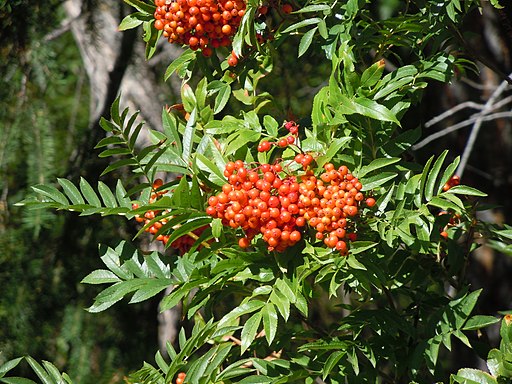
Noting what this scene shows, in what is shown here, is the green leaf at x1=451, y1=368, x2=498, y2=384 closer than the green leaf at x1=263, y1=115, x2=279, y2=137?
Yes

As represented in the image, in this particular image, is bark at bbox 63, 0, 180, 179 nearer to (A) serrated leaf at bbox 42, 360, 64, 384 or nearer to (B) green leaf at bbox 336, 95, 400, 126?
(A) serrated leaf at bbox 42, 360, 64, 384

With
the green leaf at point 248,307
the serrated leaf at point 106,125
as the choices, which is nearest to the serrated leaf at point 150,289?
the green leaf at point 248,307

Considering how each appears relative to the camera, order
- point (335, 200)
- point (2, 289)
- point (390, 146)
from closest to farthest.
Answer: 1. point (335, 200)
2. point (390, 146)
3. point (2, 289)

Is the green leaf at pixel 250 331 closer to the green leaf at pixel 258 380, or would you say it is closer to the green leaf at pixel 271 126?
the green leaf at pixel 258 380

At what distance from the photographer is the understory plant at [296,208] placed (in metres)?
1.02

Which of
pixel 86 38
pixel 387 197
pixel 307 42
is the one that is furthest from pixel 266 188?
pixel 86 38

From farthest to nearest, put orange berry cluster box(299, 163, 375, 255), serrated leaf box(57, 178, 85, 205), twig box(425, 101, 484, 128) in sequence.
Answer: twig box(425, 101, 484, 128), serrated leaf box(57, 178, 85, 205), orange berry cluster box(299, 163, 375, 255)

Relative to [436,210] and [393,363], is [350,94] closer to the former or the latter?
[393,363]

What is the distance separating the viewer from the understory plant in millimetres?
1018

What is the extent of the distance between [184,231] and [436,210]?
697 millimetres

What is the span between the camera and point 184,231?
105 cm

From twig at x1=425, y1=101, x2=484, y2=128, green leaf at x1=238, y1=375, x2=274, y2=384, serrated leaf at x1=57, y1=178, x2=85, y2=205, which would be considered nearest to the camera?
green leaf at x1=238, y1=375, x2=274, y2=384

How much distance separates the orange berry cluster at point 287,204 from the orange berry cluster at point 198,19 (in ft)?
0.87

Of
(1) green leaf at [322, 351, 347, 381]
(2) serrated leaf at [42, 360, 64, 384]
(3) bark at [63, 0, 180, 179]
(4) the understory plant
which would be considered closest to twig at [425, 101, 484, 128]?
(4) the understory plant
